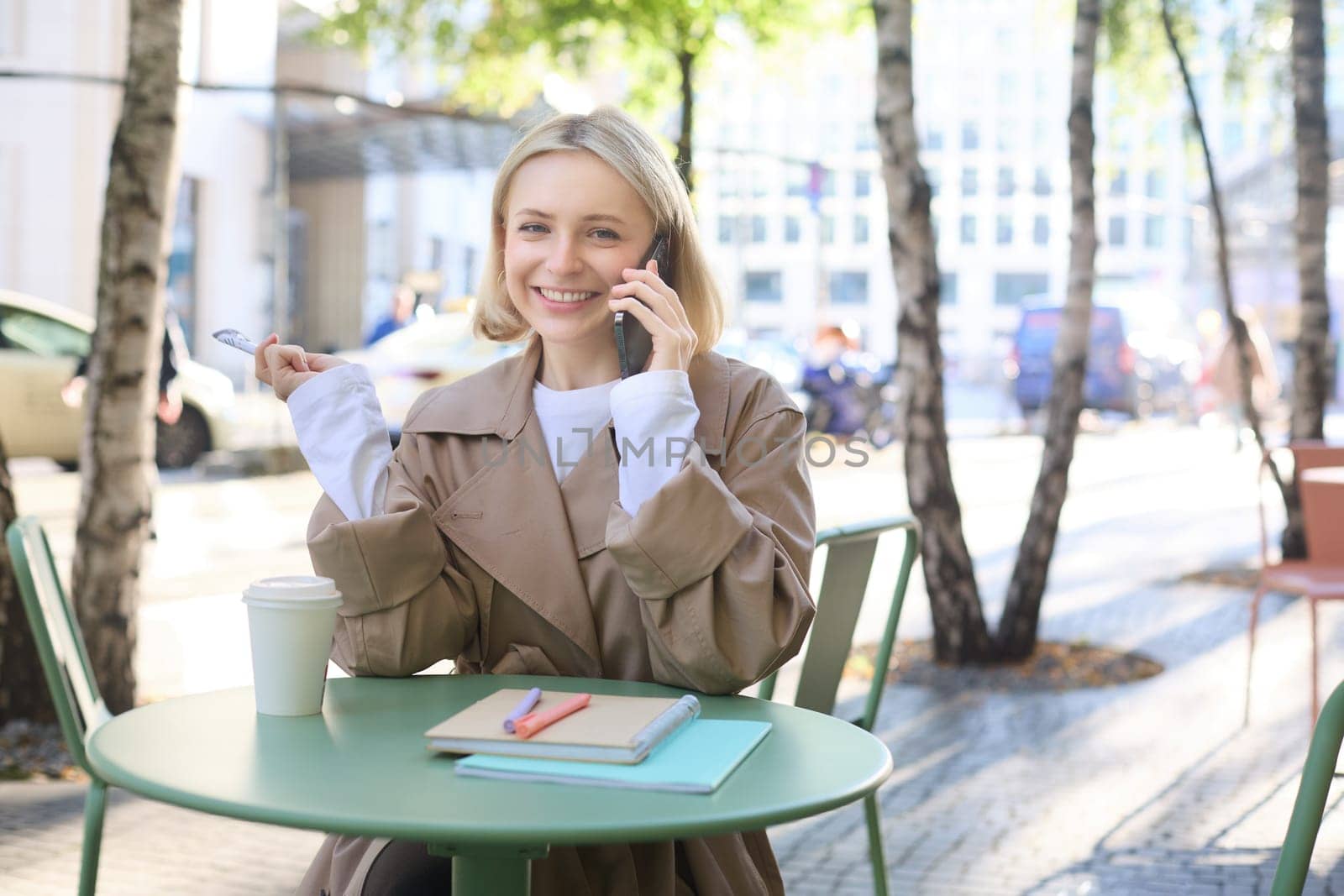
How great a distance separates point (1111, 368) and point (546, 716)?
80.5 feet

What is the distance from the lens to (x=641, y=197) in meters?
2.57

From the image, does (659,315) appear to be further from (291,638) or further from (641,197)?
(291,638)

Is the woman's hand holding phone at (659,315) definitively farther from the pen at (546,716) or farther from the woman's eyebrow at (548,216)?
the pen at (546,716)

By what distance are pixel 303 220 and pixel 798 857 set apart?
3223 centimetres

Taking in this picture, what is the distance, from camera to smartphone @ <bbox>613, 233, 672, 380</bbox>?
99.3 inches

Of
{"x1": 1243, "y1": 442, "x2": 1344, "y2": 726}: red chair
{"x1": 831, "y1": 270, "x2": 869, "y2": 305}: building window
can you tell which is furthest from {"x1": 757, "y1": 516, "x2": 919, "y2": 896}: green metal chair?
{"x1": 831, "y1": 270, "x2": 869, "y2": 305}: building window

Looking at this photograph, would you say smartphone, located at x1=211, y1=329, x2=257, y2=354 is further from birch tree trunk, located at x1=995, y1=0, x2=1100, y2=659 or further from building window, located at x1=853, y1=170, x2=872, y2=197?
building window, located at x1=853, y1=170, x2=872, y2=197

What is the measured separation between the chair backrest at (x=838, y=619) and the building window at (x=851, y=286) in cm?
8687

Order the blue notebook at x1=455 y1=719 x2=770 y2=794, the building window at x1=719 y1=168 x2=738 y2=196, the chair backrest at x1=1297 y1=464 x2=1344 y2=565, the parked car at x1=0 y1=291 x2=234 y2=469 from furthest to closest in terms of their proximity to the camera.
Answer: the building window at x1=719 y1=168 x2=738 y2=196 → the parked car at x1=0 y1=291 x2=234 y2=469 → the chair backrest at x1=1297 y1=464 x2=1344 y2=565 → the blue notebook at x1=455 y1=719 x2=770 y2=794

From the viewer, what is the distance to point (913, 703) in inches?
242

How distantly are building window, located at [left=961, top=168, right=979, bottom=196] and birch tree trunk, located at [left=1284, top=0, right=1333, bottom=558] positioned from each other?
82.9m

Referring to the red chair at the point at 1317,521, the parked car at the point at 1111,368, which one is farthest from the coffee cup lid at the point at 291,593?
the parked car at the point at 1111,368

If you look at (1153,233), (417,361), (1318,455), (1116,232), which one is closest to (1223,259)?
(1318,455)

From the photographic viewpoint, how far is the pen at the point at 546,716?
179 cm
